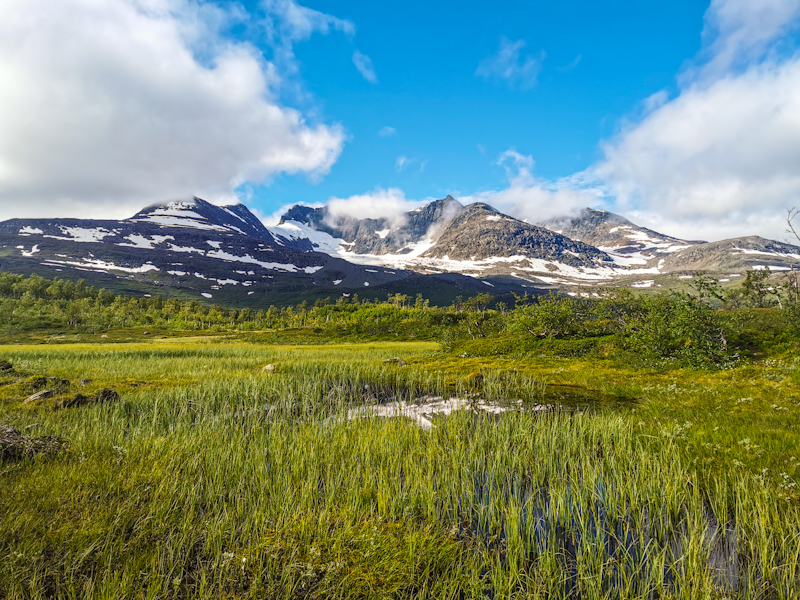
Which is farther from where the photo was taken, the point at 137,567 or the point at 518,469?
the point at 518,469

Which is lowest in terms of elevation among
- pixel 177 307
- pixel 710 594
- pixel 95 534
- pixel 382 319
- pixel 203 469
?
pixel 177 307

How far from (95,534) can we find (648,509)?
9457mm

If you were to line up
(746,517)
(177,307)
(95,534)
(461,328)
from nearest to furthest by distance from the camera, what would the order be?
(95,534) < (746,517) < (461,328) < (177,307)

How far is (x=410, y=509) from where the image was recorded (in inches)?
Result: 263

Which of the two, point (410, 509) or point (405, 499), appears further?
point (405, 499)

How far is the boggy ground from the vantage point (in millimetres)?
4797

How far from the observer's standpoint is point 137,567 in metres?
4.84

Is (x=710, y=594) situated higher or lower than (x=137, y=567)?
higher

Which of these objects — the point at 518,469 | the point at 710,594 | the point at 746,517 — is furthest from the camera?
the point at 518,469

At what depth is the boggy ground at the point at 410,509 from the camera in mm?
4797

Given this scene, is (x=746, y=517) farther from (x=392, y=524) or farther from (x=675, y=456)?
(x=392, y=524)

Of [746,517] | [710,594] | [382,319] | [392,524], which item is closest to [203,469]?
[392,524]

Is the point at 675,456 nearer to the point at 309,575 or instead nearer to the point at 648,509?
the point at 648,509

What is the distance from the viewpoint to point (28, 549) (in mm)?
4797
